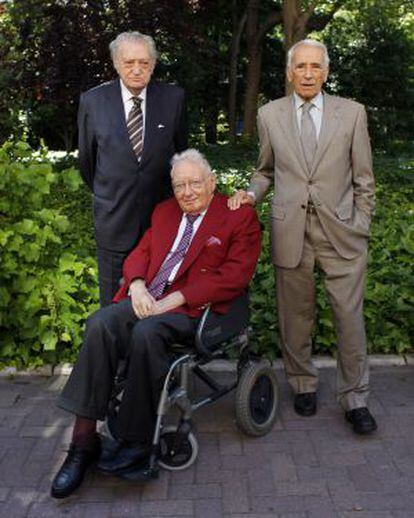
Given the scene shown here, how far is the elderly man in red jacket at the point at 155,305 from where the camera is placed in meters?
3.10

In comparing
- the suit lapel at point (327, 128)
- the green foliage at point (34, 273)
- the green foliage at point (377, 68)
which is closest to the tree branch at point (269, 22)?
the green foliage at point (377, 68)

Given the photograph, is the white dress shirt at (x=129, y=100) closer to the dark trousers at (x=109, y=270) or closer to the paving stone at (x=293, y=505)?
the dark trousers at (x=109, y=270)

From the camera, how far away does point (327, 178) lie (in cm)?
350

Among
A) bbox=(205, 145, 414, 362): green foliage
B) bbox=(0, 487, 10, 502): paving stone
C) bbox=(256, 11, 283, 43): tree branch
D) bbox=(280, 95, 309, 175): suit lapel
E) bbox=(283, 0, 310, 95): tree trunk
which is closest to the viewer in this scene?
bbox=(0, 487, 10, 502): paving stone

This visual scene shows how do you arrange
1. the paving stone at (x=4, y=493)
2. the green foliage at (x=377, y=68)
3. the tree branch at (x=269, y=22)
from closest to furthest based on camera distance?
1. the paving stone at (x=4, y=493)
2. the tree branch at (x=269, y=22)
3. the green foliage at (x=377, y=68)

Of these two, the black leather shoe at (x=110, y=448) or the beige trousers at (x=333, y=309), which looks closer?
the black leather shoe at (x=110, y=448)

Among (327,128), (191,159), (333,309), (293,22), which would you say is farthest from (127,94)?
(293,22)

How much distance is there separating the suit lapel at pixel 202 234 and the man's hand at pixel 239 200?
2.5 inches

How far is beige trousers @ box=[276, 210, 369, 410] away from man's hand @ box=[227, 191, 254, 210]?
315mm

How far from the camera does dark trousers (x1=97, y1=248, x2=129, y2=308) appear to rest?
3819 millimetres

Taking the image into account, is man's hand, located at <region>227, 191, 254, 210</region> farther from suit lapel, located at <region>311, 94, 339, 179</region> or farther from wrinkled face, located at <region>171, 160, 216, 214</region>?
suit lapel, located at <region>311, 94, 339, 179</region>

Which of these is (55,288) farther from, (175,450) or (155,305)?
(175,450)

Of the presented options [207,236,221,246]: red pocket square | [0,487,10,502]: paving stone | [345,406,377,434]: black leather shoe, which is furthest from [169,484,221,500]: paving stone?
[207,236,221,246]: red pocket square

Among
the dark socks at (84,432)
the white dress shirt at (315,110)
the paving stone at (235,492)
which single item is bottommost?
the paving stone at (235,492)
